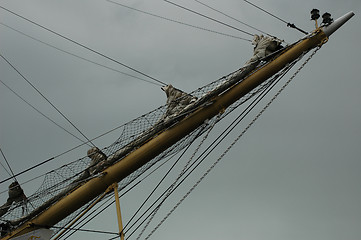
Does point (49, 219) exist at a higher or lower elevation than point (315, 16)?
lower

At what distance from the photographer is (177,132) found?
30.6 feet

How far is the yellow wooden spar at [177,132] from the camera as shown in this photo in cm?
933

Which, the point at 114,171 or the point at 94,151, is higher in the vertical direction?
the point at 94,151

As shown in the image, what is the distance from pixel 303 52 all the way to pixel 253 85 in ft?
3.70

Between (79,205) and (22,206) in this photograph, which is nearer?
(79,205)

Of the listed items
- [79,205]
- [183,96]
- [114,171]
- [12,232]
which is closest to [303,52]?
[183,96]

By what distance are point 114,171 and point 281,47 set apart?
3.84 meters

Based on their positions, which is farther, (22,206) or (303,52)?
(22,206)

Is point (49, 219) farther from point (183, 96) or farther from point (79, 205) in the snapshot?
point (183, 96)

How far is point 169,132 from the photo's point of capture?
9.33 m

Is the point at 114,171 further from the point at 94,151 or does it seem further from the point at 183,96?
the point at 183,96

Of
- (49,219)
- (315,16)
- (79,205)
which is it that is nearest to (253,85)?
(315,16)

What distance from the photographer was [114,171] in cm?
936

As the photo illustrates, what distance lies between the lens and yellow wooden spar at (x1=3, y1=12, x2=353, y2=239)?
9.33m
